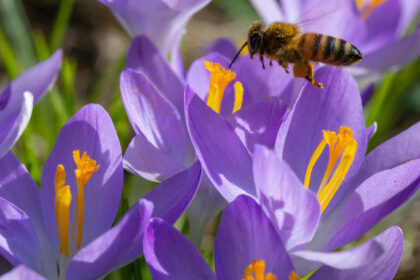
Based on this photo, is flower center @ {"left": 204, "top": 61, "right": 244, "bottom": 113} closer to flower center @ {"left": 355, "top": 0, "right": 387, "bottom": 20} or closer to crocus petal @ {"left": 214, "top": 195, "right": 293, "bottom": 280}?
crocus petal @ {"left": 214, "top": 195, "right": 293, "bottom": 280}

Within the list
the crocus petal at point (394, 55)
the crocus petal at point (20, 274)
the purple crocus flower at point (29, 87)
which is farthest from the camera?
the crocus petal at point (394, 55)

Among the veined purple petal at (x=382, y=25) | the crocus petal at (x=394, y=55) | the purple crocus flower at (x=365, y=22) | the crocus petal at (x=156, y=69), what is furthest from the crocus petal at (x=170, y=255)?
the veined purple petal at (x=382, y=25)

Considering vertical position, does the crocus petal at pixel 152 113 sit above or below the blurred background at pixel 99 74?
above

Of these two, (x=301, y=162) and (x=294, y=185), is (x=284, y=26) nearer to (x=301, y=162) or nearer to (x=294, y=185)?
(x=301, y=162)

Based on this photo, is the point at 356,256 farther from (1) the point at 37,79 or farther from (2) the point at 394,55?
(2) the point at 394,55

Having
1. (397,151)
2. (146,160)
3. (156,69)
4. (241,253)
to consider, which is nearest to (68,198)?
(146,160)

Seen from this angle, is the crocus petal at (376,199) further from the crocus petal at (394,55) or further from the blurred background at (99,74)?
the crocus petal at (394,55)
